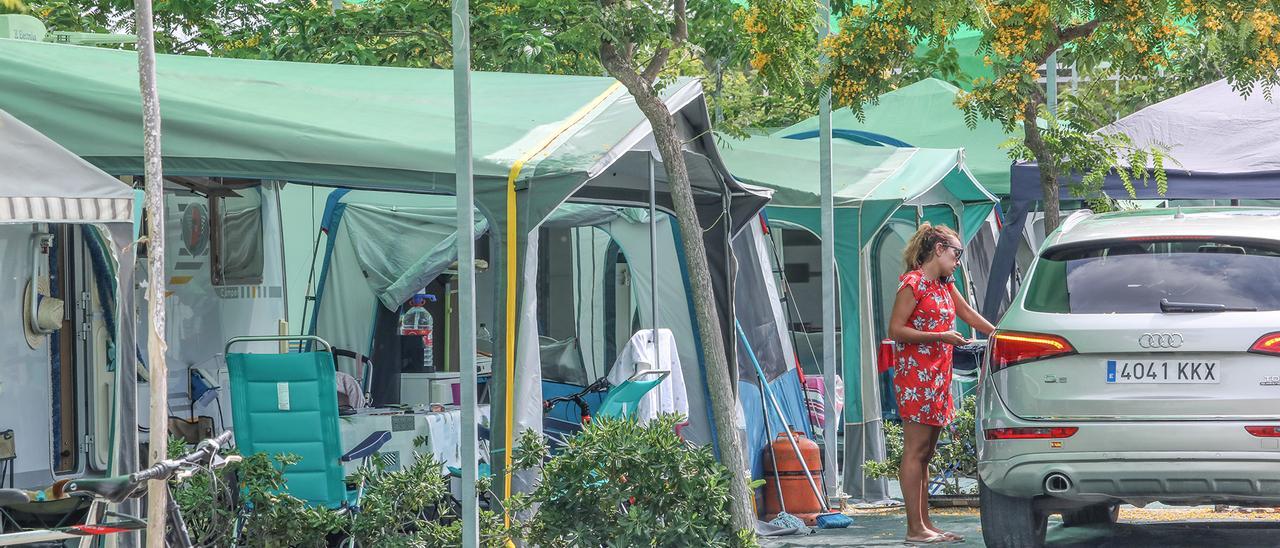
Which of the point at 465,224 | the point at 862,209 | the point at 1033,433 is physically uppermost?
the point at 862,209

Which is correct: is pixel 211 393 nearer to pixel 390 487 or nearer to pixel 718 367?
pixel 390 487

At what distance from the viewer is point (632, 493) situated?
6418 millimetres

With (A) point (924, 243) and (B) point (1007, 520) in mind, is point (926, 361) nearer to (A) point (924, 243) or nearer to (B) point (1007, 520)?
(A) point (924, 243)

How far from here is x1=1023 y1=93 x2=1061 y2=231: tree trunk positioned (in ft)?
33.5

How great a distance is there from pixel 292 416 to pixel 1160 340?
3.75 meters

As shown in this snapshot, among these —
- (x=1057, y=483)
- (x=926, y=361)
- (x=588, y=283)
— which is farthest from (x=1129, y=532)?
(x=588, y=283)

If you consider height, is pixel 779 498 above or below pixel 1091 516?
above

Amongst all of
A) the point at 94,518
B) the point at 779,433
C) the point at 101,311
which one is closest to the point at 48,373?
the point at 101,311

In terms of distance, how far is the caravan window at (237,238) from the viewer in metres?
9.09

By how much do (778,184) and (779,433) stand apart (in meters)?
2.32

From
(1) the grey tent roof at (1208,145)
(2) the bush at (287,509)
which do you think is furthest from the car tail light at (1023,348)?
(1) the grey tent roof at (1208,145)

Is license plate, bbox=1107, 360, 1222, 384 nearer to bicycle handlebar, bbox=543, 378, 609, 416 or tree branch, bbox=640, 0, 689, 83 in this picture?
tree branch, bbox=640, 0, 689, 83

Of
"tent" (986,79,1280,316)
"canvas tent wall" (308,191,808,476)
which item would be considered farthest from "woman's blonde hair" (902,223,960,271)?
"tent" (986,79,1280,316)

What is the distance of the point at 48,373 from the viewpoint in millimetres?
7418
